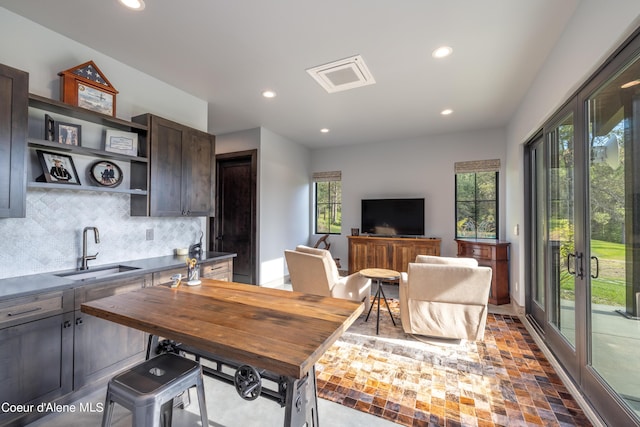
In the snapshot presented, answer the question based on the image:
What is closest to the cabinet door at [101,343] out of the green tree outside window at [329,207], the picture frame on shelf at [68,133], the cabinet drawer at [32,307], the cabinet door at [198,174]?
the cabinet drawer at [32,307]

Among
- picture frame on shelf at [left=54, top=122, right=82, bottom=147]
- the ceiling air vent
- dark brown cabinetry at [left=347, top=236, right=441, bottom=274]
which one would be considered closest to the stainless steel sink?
picture frame on shelf at [left=54, top=122, right=82, bottom=147]

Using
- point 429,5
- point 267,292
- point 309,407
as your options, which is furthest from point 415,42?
point 309,407

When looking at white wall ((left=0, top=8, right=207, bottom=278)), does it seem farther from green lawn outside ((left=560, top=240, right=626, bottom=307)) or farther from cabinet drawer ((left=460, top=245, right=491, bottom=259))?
cabinet drawer ((left=460, top=245, right=491, bottom=259))

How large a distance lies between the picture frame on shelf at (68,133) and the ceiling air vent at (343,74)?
2138 mm

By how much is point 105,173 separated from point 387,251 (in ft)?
14.0

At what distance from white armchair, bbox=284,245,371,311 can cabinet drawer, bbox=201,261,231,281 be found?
0.72 metres

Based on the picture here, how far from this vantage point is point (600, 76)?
5.84 feet

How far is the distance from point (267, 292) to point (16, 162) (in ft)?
6.18

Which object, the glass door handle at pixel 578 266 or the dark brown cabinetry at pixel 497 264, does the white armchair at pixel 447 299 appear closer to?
the glass door handle at pixel 578 266

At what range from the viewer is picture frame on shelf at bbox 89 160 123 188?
2.49 m

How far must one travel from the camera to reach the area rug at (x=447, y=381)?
1.87 meters

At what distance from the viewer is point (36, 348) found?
1.76 meters

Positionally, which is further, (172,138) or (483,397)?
(172,138)

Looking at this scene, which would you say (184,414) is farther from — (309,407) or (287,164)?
(287,164)
